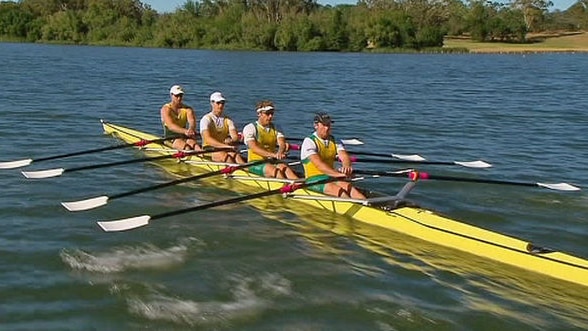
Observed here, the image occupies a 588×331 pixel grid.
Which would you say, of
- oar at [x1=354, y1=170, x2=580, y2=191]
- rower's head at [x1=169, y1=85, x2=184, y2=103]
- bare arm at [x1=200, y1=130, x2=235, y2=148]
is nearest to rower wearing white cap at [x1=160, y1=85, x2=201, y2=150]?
rower's head at [x1=169, y1=85, x2=184, y2=103]

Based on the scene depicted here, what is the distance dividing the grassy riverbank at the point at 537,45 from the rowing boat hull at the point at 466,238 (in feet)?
247

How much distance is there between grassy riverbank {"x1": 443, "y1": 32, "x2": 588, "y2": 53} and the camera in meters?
85.0

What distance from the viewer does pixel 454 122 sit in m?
21.8

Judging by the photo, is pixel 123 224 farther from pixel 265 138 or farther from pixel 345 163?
pixel 265 138

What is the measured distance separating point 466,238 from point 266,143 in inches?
162

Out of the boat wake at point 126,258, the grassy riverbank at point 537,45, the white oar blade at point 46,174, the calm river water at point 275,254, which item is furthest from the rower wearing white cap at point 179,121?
the grassy riverbank at point 537,45

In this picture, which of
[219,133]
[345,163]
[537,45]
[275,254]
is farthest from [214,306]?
[537,45]

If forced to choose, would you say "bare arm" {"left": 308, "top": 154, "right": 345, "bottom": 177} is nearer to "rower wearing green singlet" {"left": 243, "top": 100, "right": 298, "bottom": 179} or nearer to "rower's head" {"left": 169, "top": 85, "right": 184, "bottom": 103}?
"rower wearing green singlet" {"left": 243, "top": 100, "right": 298, "bottom": 179}

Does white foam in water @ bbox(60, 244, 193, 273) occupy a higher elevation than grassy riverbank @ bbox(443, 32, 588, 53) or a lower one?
lower

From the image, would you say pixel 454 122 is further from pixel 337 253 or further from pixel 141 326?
pixel 141 326

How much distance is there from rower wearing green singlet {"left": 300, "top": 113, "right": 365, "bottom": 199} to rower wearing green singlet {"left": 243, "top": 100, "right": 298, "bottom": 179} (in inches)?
31.4

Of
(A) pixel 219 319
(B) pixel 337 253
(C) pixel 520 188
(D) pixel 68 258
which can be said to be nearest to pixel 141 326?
(A) pixel 219 319

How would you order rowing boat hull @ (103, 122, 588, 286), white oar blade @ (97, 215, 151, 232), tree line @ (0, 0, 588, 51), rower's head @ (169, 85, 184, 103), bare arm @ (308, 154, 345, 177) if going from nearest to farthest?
rowing boat hull @ (103, 122, 588, 286), white oar blade @ (97, 215, 151, 232), bare arm @ (308, 154, 345, 177), rower's head @ (169, 85, 184, 103), tree line @ (0, 0, 588, 51)

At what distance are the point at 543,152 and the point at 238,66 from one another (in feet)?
119
